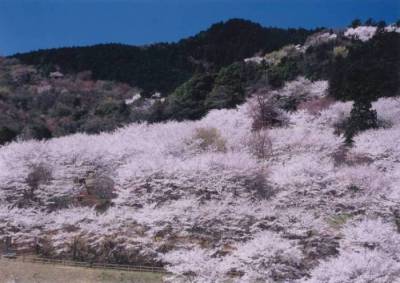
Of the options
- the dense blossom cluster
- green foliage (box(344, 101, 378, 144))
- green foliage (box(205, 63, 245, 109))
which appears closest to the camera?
the dense blossom cluster

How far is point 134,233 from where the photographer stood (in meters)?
19.3

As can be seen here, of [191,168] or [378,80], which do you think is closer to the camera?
[191,168]

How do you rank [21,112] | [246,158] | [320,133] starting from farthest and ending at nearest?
[21,112], [320,133], [246,158]

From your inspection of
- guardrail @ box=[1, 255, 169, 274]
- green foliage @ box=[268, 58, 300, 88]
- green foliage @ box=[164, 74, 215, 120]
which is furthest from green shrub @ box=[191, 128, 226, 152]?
green foliage @ box=[268, 58, 300, 88]

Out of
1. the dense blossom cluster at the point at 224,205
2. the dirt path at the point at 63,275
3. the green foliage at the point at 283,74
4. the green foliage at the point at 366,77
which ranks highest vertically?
Answer: the green foliage at the point at 283,74

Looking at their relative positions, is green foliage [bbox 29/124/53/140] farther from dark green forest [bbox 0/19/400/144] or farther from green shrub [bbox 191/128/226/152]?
→ green shrub [bbox 191/128/226/152]

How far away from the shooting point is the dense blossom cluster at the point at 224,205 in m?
15.0

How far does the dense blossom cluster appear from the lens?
15.0 m

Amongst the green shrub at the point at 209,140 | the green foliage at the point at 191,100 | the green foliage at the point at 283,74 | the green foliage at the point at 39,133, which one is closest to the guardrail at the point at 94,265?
the green shrub at the point at 209,140

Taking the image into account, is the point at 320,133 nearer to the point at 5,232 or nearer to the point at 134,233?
the point at 134,233

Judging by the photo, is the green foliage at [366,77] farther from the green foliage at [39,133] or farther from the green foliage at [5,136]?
the green foliage at [5,136]

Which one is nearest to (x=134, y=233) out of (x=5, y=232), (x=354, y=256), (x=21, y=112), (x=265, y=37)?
(x=5, y=232)

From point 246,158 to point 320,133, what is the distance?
7534 millimetres

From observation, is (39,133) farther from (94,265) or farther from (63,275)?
(63,275)
